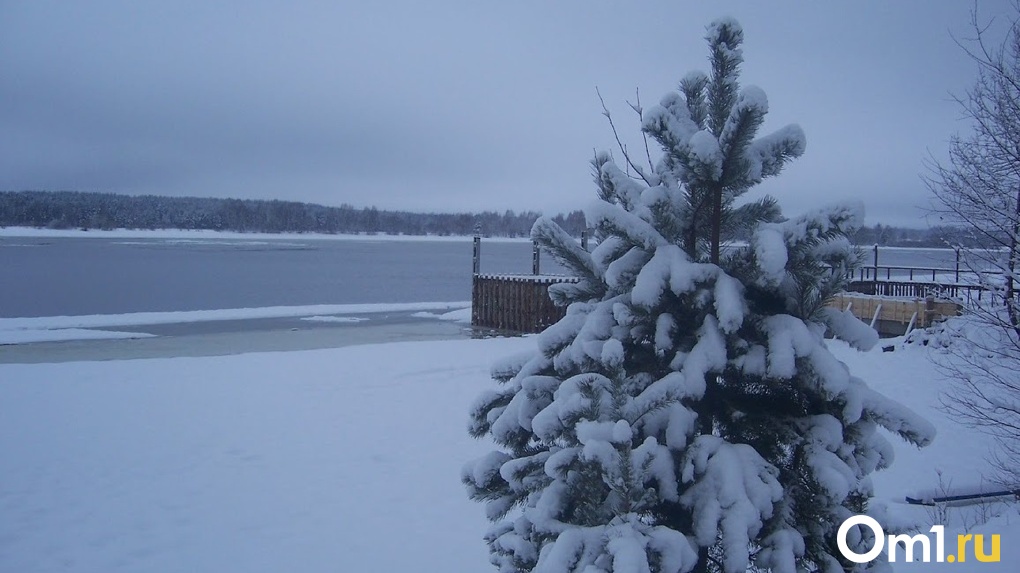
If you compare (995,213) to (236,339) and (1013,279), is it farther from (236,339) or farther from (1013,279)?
(236,339)

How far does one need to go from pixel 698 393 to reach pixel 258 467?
5655 mm

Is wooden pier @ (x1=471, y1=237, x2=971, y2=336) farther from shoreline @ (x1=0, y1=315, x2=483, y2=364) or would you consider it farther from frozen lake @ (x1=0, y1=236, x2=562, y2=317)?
frozen lake @ (x1=0, y1=236, x2=562, y2=317)

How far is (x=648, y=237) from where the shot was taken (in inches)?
111

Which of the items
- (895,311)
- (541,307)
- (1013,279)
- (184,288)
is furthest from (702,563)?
(184,288)

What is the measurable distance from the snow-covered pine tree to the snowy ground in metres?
1.06

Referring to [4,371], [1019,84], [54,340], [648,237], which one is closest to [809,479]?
[648,237]

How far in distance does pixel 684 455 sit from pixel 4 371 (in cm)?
1213

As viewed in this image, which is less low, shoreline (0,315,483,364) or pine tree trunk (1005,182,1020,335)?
pine tree trunk (1005,182,1020,335)

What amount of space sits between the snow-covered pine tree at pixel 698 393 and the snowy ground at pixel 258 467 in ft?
3.46

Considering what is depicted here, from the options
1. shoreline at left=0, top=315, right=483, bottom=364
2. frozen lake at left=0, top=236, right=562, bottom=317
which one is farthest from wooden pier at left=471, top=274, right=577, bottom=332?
frozen lake at left=0, top=236, right=562, bottom=317

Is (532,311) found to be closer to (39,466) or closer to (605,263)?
(39,466)

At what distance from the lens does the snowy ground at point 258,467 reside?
17.4 feet

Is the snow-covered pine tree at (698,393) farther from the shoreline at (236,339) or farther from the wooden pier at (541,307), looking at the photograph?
the wooden pier at (541,307)

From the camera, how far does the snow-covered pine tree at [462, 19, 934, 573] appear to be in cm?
240
